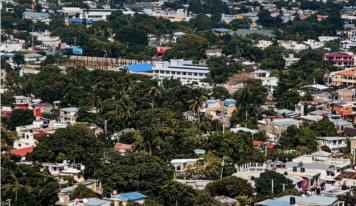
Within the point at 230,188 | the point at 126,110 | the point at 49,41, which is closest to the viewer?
the point at 230,188

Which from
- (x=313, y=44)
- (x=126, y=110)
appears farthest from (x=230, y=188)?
(x=313, y=44)

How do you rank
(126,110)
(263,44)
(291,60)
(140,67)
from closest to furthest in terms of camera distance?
(126,110), (140,67), (291,60), (263,44)

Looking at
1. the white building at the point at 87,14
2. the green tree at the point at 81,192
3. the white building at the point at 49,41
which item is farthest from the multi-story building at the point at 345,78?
the white building at the point at 87,14

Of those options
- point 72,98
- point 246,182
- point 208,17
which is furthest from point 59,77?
point 208,17

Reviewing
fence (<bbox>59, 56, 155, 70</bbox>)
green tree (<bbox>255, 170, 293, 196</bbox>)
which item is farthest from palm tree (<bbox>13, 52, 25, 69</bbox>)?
green tree (<bbox>255, 170, 293, 196</bbox>)

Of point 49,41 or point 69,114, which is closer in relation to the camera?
point 69,114

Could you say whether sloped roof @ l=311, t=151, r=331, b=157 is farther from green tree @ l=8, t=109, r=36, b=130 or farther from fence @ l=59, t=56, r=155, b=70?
fence @ l=59, t=56, r=155, b=70

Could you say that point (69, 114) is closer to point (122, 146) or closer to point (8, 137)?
point (8, 137)

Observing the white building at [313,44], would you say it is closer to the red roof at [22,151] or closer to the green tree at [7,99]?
the green tree at [7,99]
